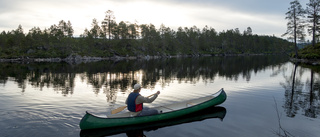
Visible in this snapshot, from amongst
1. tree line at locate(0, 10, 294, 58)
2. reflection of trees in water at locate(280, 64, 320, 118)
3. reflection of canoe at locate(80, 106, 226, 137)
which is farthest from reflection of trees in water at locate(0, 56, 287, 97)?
tree line at locate(0, 10, 294, 58)

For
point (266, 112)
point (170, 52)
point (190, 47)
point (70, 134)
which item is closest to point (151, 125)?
point (70, 134)

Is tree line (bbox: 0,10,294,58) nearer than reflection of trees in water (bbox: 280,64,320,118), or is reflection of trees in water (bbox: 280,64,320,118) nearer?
reflection of trees in water (bbox: 280,64,320,118)

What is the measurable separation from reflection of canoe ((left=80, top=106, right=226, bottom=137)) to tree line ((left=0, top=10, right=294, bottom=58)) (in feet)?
283

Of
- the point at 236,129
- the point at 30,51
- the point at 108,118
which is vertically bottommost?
the point at 236,129

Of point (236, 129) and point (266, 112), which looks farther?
point (266, 112)

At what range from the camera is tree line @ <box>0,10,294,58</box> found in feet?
303

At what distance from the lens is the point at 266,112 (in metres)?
14.5

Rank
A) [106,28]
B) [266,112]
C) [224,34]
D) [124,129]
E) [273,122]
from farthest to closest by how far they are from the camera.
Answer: [224,34], [106,28], [266,112], [273,122], [124,129]

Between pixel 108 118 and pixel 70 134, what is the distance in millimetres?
1889

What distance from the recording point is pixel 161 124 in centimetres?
1204

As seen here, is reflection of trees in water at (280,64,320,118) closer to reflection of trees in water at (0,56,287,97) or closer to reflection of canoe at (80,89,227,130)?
reflection of canoe at (80,89,227,130)

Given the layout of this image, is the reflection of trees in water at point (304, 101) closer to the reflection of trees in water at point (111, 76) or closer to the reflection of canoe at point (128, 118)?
the reflection of canoe at point (128, 118)

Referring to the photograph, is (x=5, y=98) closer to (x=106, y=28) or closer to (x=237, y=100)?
(x=237, y=100)

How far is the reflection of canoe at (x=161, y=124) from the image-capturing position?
420 inches
